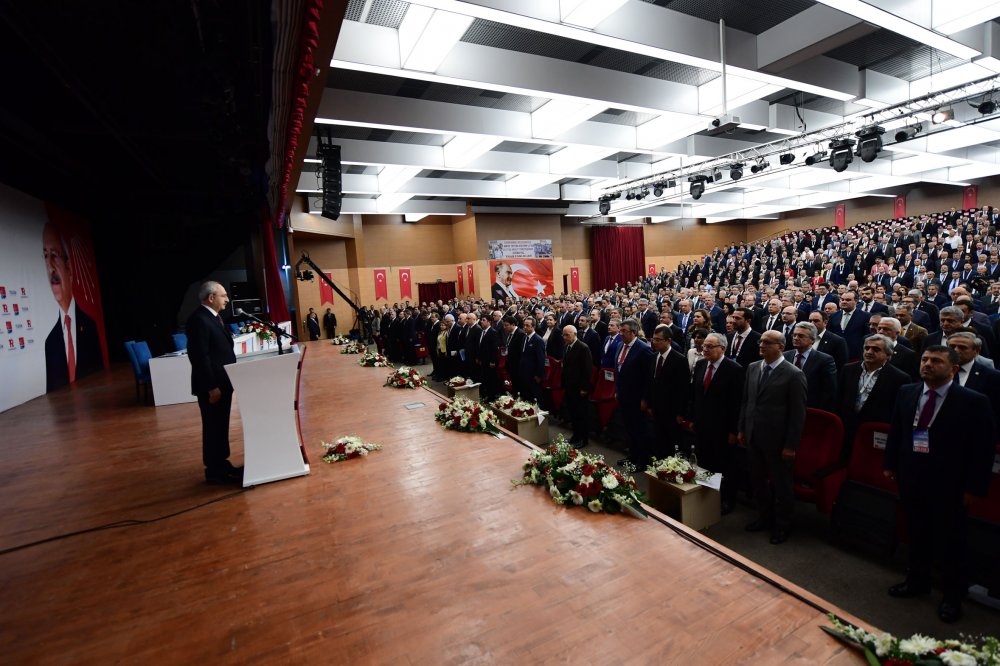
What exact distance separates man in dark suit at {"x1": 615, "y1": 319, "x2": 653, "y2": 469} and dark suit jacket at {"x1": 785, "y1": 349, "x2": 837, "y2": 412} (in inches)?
48.0

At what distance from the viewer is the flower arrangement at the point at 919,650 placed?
4.83ft

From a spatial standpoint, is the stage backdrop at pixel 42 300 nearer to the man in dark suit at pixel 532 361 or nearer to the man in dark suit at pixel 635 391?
the man in dark suit at pixel 532 361

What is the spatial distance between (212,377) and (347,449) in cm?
121

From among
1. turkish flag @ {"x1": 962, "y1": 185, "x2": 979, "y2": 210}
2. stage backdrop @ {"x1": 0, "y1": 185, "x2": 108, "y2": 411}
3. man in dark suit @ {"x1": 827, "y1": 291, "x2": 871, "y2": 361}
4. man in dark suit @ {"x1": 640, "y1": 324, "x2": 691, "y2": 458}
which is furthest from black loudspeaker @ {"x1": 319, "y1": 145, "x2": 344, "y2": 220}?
turkish flag @ {"x1": 962, "y1": 185, "x2": 979, "y2": 210}

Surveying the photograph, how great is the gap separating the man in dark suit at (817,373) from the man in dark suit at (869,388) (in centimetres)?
11

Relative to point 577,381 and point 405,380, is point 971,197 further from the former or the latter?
point 405,380

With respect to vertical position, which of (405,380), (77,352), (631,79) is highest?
(631,79)

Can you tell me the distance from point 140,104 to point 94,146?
2.51 meters

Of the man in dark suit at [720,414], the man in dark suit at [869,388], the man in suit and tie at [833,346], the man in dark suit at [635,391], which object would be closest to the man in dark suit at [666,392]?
the man in dark suit at [635,391]

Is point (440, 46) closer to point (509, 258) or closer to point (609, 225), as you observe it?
point (509, 258)

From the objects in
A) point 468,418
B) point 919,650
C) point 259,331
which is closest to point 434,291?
point 259,331

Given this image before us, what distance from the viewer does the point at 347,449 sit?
407 cm

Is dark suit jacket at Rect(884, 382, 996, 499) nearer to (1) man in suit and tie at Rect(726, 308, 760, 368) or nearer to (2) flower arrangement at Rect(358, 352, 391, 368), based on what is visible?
(1) man in suit and tie at Rect(726, 308, 760, 368)

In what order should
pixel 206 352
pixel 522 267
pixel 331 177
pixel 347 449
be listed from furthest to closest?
pixel 522 267, pixel 331 177, pixel 347 449, pixel 206 352
